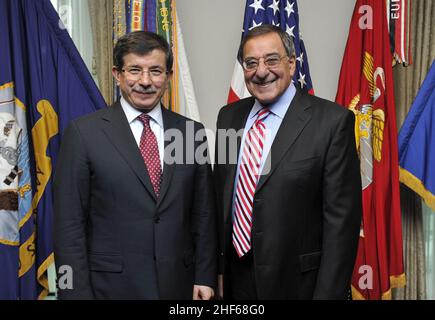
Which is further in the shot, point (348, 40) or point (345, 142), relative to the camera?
point (348, 40)

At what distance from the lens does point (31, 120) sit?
251 cm

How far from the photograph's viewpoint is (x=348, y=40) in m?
2.84

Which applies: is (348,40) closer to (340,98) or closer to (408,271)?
(340,98)

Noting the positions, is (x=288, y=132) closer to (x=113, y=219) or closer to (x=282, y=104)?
(x=282, y=104)

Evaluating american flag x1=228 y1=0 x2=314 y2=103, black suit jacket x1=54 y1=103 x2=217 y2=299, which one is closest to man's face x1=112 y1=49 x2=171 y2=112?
black suit jacket x1=54 y1=103 x2=217 y2=299

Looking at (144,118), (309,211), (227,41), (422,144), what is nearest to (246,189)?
(309,211)

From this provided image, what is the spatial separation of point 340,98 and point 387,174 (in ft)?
1.71

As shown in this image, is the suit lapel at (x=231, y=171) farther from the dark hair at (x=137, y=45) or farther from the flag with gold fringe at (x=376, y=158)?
the flag with gold fringe at (x=376, y=158)

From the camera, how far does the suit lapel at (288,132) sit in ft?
5.63

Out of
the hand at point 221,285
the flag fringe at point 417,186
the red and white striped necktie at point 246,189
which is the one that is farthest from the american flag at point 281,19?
the hand at point 221,285

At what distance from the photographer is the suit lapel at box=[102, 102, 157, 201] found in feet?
5.54

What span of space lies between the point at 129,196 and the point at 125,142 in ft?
0.65
